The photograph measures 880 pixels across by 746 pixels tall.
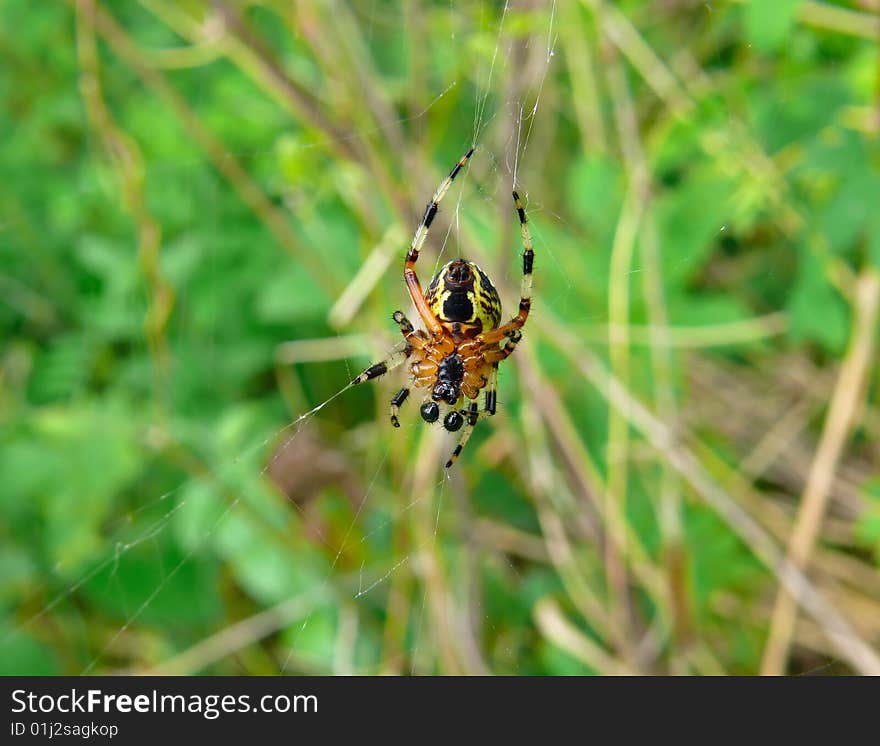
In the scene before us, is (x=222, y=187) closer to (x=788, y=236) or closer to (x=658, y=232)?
(x=658, y=232)

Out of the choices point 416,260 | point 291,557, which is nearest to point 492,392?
point 416,260

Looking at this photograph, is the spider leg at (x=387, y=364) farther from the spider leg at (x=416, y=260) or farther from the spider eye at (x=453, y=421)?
the spider eye at (x=453, y=421)

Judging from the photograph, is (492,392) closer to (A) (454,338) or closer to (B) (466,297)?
(A) (454,338)

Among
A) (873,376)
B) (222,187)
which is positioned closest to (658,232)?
(873,376)

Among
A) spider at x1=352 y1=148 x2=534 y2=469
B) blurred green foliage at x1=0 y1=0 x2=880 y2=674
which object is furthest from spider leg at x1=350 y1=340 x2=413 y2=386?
blurred green foliage at x1=0 y1=0 x2=880 y2=674

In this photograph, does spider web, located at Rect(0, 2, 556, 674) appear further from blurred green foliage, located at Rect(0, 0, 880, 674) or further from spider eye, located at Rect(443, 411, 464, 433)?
spider eye, located at Rect(443, 411, 464, 433)

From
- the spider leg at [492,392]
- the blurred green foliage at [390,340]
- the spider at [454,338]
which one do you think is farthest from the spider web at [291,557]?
the spider leg at [492,392]
